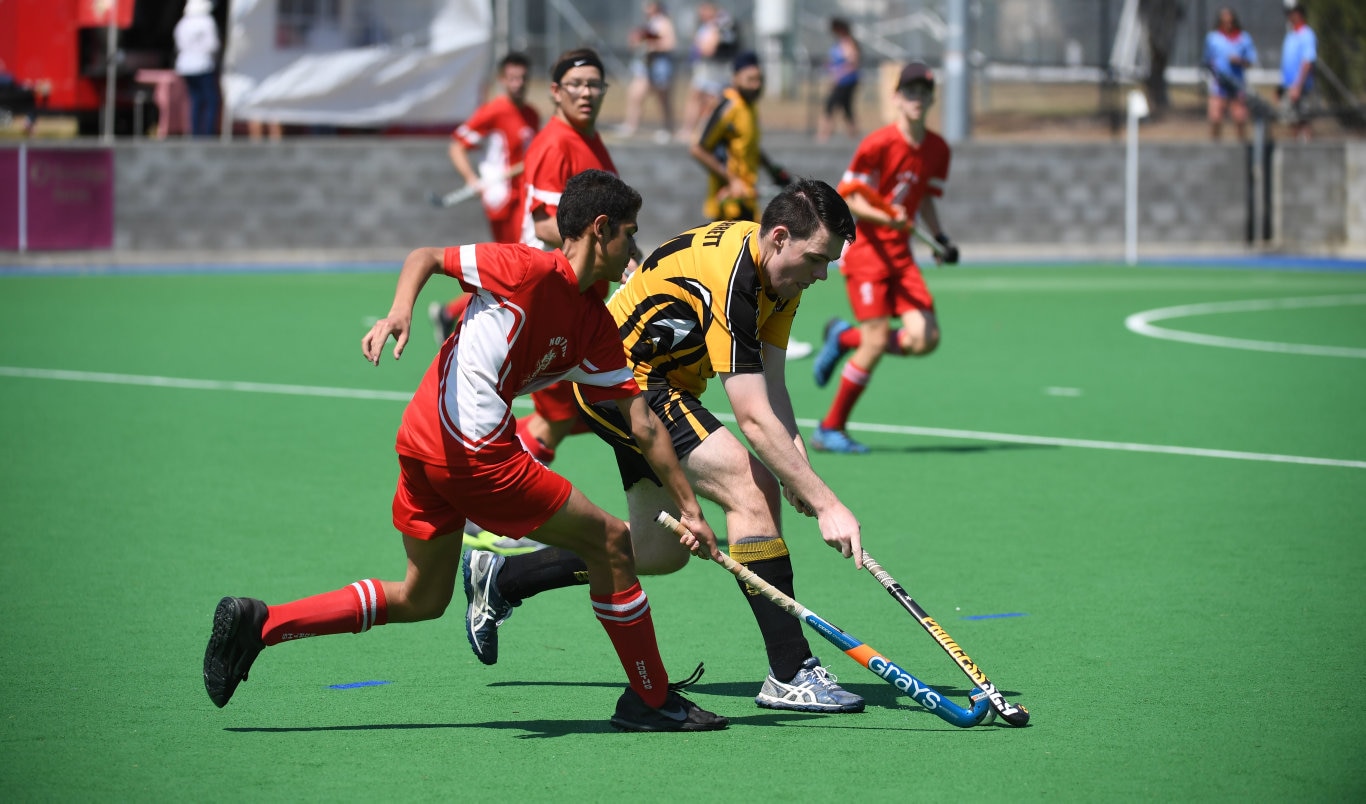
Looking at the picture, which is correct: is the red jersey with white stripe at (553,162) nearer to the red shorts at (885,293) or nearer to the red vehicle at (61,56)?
the red shorts at (885,293)

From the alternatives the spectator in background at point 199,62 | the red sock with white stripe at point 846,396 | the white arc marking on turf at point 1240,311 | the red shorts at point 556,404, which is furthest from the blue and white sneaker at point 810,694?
the spectator in background at point 199,62

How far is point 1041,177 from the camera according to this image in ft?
78.4

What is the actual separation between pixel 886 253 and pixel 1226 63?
1925 centimetres

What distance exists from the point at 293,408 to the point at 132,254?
36.7 ft

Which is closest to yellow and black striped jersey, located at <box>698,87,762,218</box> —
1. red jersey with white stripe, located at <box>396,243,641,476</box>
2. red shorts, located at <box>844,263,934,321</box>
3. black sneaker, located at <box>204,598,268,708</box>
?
red shorts, located at <box>844,263,934,321</box>

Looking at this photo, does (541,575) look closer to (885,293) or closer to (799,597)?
(799,597)

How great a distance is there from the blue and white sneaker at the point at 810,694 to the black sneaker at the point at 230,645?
153cm

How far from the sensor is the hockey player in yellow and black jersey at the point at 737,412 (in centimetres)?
526

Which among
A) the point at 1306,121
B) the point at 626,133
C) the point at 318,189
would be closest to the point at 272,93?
the point at 318,189

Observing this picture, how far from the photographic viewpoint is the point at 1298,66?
26688 millimetres

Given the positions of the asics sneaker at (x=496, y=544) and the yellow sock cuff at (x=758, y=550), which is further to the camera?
the asics sneaker at (x=496, y=544)

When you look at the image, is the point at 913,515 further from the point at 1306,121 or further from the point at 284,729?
the point at 1306,121

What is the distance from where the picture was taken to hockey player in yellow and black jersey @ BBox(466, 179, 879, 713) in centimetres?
526

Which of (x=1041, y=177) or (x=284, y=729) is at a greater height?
(x=1041, y=177)
